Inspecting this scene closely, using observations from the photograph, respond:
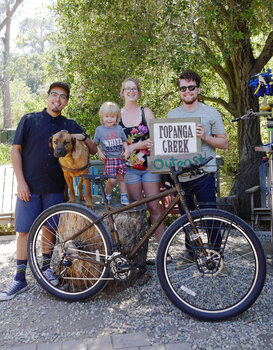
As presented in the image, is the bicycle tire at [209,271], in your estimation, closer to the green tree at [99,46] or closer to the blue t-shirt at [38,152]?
the blue t-shirt at [38,152]

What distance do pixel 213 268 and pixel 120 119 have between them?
72.6 inches

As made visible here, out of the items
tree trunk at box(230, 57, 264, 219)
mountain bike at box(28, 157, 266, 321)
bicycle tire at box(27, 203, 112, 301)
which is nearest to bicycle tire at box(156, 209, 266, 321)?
mountain bike at box(28, 157, 266, 321)

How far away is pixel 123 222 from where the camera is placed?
370cm

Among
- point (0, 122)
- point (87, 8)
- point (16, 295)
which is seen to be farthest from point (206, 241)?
point (0, 122)

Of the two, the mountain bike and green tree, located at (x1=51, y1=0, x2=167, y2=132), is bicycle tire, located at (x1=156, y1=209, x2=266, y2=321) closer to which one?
the mountain bike

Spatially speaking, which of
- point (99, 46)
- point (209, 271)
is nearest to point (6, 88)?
point (99, 46)

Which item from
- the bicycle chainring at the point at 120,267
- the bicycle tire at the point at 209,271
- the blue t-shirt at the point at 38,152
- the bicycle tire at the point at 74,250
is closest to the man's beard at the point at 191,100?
the bicycle tire at the point at 209,271

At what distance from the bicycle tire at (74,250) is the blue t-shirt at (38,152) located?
1.12 feet

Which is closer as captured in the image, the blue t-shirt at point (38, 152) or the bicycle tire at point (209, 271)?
the bicycle tire at point (209, 271)

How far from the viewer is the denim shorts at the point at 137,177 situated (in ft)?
12.9

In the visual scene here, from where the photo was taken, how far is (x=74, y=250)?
137 inches

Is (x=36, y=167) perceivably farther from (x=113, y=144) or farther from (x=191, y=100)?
(x=191, y=100)

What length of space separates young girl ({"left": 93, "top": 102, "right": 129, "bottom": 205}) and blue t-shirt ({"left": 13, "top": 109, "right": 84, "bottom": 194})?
1.49 feet

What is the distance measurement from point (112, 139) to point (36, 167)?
2.66 feet
